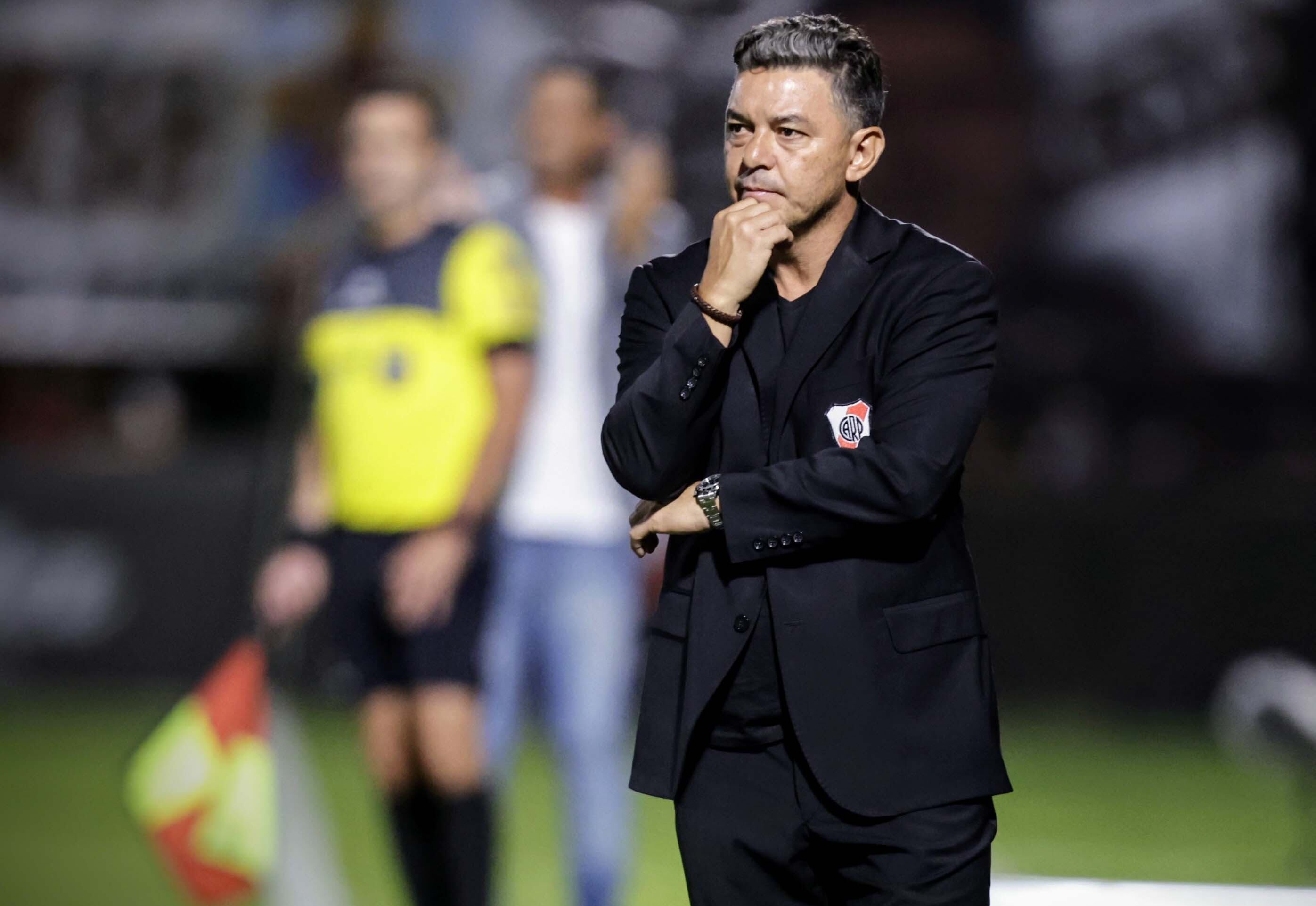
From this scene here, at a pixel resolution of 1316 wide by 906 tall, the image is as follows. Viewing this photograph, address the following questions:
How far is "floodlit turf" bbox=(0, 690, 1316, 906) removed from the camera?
197 inches

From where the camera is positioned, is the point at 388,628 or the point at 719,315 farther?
the point at 388,628

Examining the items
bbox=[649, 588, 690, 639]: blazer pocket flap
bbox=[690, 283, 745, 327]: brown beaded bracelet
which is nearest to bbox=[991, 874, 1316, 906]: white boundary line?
bbox=[649, 588, 690, 639]: blazer pocket flap

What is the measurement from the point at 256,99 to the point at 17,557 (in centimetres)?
286

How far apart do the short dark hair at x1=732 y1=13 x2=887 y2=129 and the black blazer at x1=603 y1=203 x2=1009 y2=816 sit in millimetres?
162

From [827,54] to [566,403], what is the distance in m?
2.20

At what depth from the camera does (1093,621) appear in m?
7.09

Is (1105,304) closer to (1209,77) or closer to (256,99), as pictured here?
(1209,77)

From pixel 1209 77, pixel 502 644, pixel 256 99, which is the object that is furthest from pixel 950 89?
pixel 502 644

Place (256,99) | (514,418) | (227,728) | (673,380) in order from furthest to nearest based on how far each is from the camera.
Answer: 1. (256,99)
2. (514,418)
3. (227,728)
4. (673,380)

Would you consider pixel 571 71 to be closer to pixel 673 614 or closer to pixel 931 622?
pixel 673 614

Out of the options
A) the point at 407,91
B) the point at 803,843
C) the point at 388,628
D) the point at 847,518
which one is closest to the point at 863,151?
the point at 847,518

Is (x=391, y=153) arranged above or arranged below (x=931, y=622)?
above

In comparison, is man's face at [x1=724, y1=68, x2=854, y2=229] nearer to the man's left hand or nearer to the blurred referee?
the man's left hand

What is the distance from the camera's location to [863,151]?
229cm
